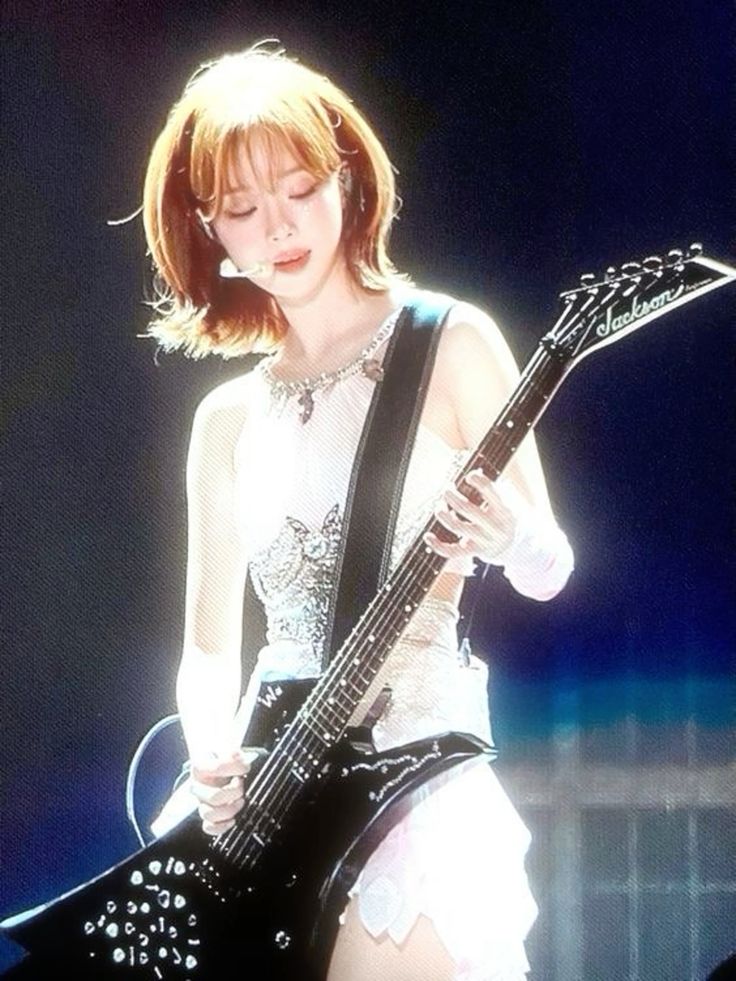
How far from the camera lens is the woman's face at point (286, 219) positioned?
1.62 meters

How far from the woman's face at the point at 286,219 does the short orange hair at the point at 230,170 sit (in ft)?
0.05

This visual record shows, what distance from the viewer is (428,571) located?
1422mm

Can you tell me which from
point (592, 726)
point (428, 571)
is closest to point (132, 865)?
point (428, 571)

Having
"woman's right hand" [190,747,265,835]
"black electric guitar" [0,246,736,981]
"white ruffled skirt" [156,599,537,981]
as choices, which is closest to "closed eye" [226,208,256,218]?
"black electric guitar" [0,246,736,981]

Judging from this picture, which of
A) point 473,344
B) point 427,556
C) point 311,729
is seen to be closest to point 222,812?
point 311,729

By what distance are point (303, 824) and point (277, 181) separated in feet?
2.55

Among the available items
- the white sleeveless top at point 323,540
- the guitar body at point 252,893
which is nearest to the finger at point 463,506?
the white sleeveless top at point 323,540

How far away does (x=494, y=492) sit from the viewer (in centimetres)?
136

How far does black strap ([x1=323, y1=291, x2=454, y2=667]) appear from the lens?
58.8 inches

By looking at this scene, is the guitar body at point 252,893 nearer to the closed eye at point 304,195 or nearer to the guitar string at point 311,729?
the guitar string at point 311,729

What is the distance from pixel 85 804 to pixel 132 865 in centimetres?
41

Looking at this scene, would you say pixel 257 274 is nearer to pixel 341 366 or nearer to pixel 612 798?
pixel 341 366

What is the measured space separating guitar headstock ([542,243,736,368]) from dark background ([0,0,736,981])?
12.3 inches

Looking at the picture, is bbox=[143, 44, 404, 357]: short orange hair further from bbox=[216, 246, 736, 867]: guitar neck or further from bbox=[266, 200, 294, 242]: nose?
bbox=[216, 246, 736, 867]: guitar neck
